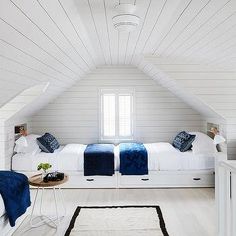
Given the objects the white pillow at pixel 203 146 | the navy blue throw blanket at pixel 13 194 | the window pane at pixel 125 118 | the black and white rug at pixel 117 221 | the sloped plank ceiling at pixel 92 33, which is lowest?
the black and white rug at pixel 117 221

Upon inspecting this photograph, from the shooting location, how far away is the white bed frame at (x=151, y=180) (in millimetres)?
4648

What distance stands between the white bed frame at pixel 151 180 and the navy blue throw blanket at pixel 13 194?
138cm

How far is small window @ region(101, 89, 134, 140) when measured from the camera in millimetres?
5895

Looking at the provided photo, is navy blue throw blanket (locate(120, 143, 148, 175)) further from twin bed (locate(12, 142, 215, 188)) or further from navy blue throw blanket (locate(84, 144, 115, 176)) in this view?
navy blue throw blanket (locate(84, 144, 115, 176))

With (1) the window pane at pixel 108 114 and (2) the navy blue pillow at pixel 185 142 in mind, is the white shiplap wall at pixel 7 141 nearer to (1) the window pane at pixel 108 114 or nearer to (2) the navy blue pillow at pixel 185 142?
(1) the window pane at pixel 108 114

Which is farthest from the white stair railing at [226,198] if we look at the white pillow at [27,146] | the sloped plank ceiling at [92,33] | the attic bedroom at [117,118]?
the white pillow at [27,146]

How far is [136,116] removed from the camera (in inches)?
231

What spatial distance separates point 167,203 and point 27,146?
2.52 metres

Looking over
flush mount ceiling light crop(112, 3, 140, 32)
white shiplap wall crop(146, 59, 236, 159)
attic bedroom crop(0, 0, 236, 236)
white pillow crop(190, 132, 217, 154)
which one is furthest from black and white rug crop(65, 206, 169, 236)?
flush mount ceiling light crop(112, 3, 140, 32)

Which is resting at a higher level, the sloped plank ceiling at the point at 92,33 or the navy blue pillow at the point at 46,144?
the sloped plank ceiling at the point at 92,33

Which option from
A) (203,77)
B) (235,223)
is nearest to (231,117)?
(203,77)

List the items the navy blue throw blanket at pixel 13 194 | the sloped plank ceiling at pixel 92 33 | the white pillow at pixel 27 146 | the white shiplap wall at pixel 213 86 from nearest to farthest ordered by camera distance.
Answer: the sloped plank ceiling at pixel 92 33 → the navy blue throw blanket at pixel 13 194 → the white shiplap wall at pixel 213 86 → the white pillow at pixel 27 146

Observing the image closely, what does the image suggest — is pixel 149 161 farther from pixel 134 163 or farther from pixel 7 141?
pixel 7 141

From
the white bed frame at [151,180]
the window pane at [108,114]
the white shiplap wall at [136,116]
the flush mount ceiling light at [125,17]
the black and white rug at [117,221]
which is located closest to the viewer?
the flush mount ceiling light at [125,17]
